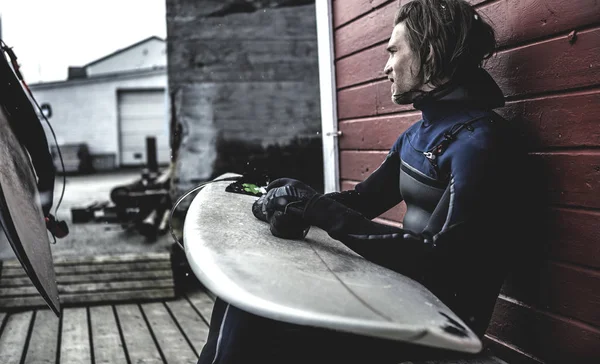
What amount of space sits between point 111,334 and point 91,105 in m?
20.9

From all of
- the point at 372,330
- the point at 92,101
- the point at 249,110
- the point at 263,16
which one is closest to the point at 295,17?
the point at 263,16

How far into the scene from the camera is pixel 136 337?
3471 millimetres

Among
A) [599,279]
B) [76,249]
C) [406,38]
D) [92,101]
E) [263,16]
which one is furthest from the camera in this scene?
[92,101]

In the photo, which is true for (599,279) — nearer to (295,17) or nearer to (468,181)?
(468,181)

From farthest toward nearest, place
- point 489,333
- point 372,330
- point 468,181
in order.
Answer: point 489,333 < point 468,181 < point 372,330

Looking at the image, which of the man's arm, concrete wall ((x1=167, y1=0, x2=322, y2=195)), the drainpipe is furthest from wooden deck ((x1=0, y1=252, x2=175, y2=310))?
the man's arm

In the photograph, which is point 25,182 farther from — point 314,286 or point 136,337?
point 136,337

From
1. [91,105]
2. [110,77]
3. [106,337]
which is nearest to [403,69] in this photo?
[106,337]

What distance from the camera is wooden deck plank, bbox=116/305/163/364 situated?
3.10 m

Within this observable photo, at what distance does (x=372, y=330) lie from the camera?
1055 millimetres

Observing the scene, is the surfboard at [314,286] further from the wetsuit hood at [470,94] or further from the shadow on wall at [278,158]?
the shadow on wall at [278,158]

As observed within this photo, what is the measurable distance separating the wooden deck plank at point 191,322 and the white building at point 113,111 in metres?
18.9

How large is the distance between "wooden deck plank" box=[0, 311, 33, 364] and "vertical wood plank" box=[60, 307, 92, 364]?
0.74 ft

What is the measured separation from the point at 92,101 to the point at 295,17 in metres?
19.2
